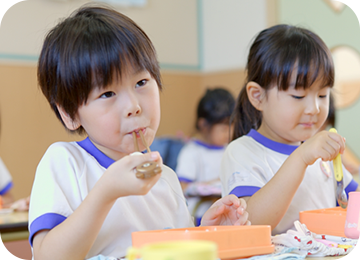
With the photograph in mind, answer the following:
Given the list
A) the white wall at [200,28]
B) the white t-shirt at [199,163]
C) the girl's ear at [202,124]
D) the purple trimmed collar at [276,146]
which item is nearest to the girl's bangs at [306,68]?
the purple trimmed collar at [276,146]

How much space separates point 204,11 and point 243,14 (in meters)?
0.50

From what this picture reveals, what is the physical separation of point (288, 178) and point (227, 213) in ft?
0.59

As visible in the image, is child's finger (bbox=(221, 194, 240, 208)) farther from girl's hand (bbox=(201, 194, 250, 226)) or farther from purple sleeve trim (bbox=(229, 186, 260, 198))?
purple sleeve trim (bbox=(229, 186, 260, 198))

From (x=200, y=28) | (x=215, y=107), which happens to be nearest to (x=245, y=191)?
(x=215, y=107)

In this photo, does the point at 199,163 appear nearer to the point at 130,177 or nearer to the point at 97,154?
the point at 97,154

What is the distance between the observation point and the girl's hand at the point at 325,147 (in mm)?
865

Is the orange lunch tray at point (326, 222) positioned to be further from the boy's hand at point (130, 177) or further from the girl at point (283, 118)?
the boy's hand at point (130, 177)

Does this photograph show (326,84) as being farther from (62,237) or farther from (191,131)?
(191,131)

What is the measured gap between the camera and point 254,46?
1.31 meters

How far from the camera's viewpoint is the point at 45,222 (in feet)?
2.46

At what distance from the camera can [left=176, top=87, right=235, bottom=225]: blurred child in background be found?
2979 mm

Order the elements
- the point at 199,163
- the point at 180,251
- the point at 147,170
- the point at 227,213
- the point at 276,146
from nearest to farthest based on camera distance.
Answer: the point at 180,251 → the point at 147,170 → the point at 227,213 → the point at 276,146 → the point at 199,163

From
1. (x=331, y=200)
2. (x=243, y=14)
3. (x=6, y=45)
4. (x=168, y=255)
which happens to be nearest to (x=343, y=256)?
(x=168, y=255)

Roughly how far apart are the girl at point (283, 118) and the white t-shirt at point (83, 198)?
209 mm
